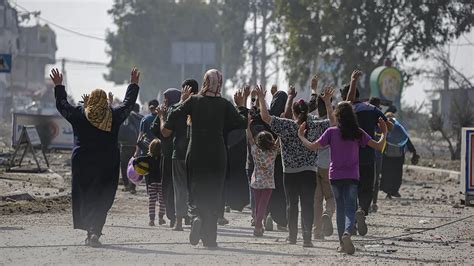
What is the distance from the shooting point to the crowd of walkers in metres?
12.5

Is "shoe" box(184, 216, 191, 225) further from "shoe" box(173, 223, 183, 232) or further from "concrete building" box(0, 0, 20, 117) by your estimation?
"concrete building" box(0, 0, 20, 117)

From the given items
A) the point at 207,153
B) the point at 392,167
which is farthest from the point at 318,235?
the point at 392,167

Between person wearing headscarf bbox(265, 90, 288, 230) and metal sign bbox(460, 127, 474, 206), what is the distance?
17.2ft

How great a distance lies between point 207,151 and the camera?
12.6 metres

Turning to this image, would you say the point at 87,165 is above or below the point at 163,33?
below

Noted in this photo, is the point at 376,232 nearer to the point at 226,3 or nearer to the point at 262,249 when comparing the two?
the point at 262,249

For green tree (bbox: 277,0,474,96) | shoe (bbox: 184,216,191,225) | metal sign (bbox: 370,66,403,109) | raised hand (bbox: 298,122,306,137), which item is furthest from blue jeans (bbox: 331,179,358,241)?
green tree (bbox: 277,0,474,96)

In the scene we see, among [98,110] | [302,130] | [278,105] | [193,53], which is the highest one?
[193,53]

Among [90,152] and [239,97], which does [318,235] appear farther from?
[90,152]

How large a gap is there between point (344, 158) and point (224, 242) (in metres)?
1.88

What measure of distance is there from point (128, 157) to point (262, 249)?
10635mm

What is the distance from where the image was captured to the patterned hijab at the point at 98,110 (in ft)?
42.4

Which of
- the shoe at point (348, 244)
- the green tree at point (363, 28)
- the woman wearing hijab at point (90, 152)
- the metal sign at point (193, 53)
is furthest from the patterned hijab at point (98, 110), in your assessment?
the metal sign at point (193, 53)

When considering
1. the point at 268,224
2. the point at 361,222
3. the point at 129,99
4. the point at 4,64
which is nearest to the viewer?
the point at 129,99
